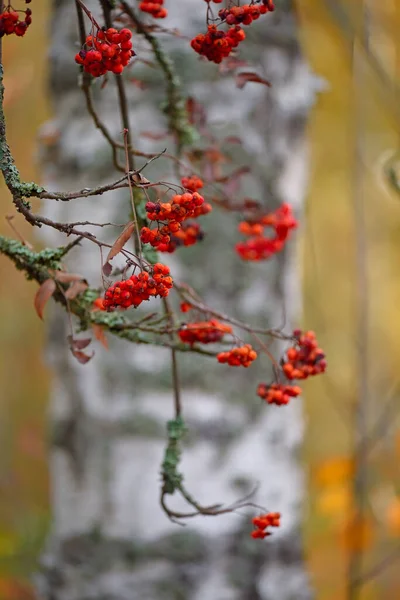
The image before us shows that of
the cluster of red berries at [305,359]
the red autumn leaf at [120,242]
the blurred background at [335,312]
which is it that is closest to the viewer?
the red autumn leaf at [120,242]

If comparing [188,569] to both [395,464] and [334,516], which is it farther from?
[395,464]

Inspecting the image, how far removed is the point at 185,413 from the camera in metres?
1.25

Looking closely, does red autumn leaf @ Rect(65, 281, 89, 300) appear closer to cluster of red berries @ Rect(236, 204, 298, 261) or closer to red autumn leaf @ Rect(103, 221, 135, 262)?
red autumn leaf @ Rect(103, 221, 135, 262)

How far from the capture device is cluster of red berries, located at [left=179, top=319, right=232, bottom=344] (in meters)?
0.65

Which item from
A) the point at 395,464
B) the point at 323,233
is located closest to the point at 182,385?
the point at 395,464

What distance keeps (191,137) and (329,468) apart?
2.14 metres

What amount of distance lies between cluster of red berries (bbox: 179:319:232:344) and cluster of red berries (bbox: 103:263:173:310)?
17cm

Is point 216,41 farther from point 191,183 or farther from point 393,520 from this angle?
point 393,520

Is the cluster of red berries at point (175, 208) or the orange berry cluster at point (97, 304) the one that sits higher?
the orange berry cluster at point (97, 304)

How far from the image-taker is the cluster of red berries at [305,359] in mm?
660

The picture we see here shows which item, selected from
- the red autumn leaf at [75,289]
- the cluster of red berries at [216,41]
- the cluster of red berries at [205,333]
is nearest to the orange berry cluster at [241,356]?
the cluster of red berries at [205,333]

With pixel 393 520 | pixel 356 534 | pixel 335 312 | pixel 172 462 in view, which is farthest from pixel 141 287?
pixel 335 312

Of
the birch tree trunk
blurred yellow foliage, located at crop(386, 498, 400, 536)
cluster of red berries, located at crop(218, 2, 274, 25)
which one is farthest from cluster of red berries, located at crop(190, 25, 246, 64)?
blurred yellow foliage, located at crop(386, 498, 400, 536)

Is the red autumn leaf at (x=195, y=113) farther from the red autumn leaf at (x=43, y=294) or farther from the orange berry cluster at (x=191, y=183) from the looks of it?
the red autumn leaf at (x=43, y=294)
